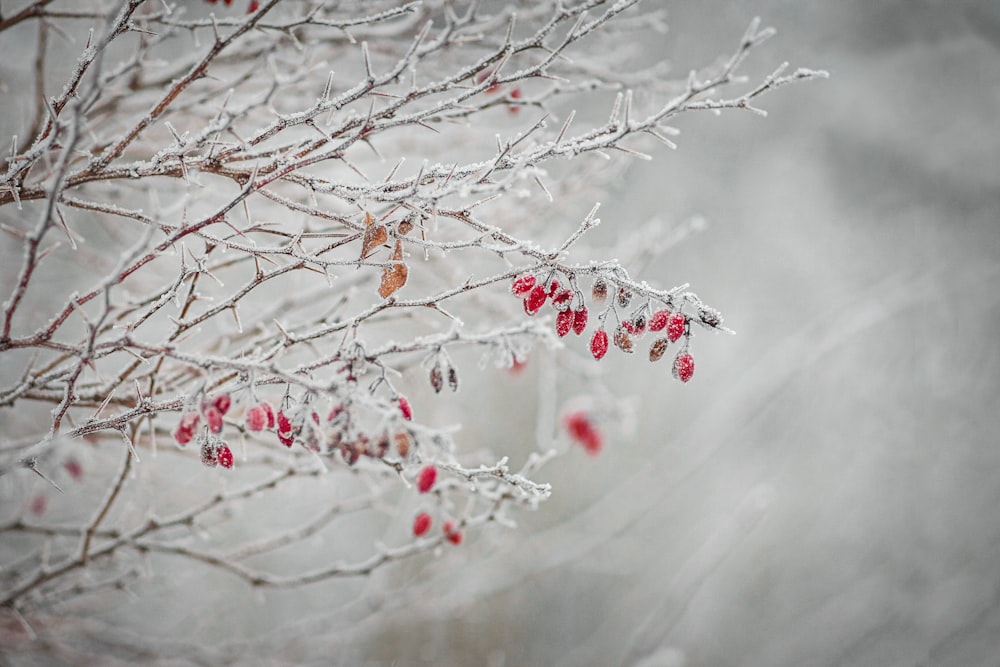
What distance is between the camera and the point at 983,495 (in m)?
6.93

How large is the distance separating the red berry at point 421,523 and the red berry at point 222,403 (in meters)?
0.96

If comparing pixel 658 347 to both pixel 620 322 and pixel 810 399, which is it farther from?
pixel 810 399

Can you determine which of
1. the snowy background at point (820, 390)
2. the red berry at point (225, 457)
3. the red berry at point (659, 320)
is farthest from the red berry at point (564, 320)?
the snowy background at point (820, 390)

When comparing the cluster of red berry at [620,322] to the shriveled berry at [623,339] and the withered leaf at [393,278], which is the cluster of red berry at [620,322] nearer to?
the shriveled berry at [623,339]

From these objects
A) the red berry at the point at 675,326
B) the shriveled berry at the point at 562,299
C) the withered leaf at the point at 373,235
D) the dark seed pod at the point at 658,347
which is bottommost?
the red berry at the point at 675,326

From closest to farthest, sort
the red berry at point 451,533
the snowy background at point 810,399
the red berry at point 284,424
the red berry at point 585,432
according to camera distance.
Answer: the red berry at point 284,424 → the red berry at point 451,533 → the red berry at point 585,432 → the snowy background at point 810,399

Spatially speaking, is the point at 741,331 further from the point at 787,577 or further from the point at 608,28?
the point at 608,28

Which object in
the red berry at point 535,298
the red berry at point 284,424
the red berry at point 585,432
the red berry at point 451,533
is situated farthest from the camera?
the red berry at point 585,432

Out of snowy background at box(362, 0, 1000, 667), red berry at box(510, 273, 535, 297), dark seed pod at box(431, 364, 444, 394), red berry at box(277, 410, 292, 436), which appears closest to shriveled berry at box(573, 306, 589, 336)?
red berry at box(510, 273, 535, 297)

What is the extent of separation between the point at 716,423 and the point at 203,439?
5.54 metres

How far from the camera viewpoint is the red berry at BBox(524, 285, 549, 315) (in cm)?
122


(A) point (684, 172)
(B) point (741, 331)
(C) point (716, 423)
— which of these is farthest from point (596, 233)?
(C) point (716, 423)

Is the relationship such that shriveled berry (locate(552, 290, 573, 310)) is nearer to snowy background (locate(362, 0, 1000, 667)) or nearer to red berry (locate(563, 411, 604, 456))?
red berry (locate(563, 411, 604, 456))

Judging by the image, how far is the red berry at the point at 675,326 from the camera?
1.19 metres
